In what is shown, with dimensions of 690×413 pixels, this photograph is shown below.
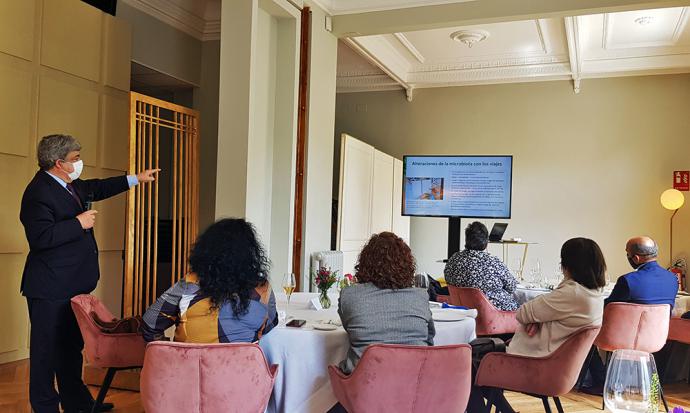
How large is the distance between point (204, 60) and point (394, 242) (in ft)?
18.9

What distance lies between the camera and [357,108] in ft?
33.9

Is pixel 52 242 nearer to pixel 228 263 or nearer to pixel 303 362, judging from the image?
pixel 228 263

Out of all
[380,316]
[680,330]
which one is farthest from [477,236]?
[380,316]

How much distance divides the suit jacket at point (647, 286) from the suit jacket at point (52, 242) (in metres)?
3.57

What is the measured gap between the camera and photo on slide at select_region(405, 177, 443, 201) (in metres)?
8.30

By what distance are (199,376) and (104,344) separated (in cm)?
114

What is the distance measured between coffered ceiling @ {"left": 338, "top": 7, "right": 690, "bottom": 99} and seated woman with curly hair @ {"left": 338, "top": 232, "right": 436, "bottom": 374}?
510 cm

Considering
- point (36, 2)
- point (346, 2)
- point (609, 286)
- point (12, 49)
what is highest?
point (346, 2)

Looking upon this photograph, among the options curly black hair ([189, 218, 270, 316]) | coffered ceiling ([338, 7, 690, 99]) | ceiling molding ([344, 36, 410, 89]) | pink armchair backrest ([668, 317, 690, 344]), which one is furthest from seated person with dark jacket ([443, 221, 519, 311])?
ceiling molding ([344, 36, 410, 89])

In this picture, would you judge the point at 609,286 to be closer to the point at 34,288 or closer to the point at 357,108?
the point at 34,288

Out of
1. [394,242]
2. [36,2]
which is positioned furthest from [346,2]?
[394,242]

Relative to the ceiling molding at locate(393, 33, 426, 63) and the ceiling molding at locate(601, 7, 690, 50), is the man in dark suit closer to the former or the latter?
the ceiling molding at locate(393, 33, 426, 63)

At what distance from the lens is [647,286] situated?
4375 millimetres

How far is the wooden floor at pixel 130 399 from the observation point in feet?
13.2
